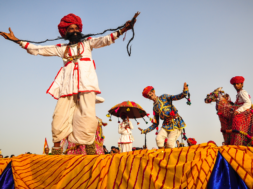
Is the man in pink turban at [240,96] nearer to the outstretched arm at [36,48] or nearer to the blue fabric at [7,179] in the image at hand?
the outstretched arm at [36,48]

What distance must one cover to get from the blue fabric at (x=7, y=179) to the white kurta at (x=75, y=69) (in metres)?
1.41

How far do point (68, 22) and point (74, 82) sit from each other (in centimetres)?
110

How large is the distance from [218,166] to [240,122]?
12.6 ft

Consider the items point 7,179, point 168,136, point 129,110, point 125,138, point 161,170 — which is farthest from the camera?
point 125,138

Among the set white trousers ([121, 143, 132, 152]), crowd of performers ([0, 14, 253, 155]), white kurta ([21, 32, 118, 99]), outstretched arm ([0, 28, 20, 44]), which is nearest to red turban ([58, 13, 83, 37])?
crowd of performers ([0, 14, 253, 155])

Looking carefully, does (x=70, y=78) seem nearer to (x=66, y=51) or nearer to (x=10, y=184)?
(x=66, y=51)

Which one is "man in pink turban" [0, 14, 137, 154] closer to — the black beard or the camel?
the black beard

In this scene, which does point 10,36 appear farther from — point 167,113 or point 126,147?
point 126,147

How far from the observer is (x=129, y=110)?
336 inches

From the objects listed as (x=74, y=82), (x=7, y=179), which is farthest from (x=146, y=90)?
(x=7, y=179)

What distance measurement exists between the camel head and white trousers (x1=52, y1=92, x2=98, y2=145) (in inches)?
130

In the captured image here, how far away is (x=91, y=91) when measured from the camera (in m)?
3.76

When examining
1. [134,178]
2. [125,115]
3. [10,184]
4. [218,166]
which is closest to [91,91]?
[10,184]

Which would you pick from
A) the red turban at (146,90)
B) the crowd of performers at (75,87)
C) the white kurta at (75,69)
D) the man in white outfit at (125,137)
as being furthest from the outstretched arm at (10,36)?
the man in white outfit at (125,137)
